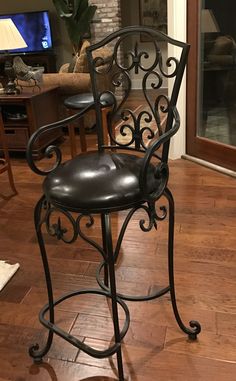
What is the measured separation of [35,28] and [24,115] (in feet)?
13.2

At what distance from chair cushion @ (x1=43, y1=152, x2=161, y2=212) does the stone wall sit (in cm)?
515

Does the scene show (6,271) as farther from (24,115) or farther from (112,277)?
(24,115)

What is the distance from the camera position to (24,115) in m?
3.25

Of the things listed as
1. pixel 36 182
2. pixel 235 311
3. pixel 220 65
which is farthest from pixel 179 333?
pixel 220 65

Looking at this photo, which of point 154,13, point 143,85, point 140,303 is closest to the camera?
point 143,85

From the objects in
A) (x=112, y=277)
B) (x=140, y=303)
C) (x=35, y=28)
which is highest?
(x=35, y=28)

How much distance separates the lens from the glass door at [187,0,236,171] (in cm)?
268

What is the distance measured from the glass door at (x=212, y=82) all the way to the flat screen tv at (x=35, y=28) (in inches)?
176

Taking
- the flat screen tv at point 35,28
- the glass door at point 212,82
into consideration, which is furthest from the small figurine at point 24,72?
the flat screen tv at point 35,28

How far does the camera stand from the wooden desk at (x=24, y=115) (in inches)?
123

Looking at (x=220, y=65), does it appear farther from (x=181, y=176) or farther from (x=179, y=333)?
(x=179, y=333)

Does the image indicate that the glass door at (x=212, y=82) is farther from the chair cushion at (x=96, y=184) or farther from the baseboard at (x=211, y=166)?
the chair cushion at (x=96, y=184)

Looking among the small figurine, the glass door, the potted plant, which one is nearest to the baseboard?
the glass door

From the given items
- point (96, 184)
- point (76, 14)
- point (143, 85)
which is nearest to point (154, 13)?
point (76, 14)
